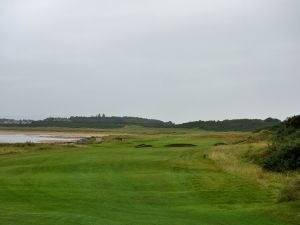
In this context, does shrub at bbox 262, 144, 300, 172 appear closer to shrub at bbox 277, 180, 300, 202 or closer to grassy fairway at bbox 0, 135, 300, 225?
grassy fairway at bbox 0, 135, 300, 225

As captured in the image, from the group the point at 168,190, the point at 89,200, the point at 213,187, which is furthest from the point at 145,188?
the point at 89,200

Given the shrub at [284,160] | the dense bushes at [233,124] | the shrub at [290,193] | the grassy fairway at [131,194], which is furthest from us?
the dense bushes at [233,124]

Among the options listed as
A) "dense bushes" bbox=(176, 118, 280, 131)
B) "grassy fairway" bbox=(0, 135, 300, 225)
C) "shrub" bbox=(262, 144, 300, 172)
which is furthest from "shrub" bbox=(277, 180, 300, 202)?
"dense bushes" bbox=(176, 118, 280, 131)

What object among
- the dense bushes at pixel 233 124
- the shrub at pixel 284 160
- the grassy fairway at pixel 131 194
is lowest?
the grassy fairway at pixel 131 194

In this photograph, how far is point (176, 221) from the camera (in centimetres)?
1805

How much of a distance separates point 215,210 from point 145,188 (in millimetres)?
7460

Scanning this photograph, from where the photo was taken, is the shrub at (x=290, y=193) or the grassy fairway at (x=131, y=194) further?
the shrub at (x=290, y=193)

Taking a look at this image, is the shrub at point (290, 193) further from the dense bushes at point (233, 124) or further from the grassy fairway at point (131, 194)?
the dense bushes at point (233, 124)

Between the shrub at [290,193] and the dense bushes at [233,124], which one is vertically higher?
the dense bushes at [233,124]

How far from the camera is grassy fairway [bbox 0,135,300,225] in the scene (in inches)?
725

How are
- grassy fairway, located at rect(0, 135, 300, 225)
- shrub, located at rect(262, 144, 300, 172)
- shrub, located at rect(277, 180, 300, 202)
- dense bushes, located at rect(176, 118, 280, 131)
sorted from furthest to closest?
dense bushes, located at rect(176, 118, 280, 131)
shrub, located at rect(262, 144, 300, 172)
shrub, located at rect(277, 180, 300, 202)
grassy fairway, located at rect(0, 135, 300, 225)

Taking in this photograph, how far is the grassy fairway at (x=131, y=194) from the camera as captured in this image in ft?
60.4

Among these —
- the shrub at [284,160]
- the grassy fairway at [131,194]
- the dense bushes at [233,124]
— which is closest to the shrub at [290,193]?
the grassy fairway at [131,194]

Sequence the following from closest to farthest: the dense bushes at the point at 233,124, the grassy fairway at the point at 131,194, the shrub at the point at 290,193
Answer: the grassy fairway at the point at 131,194 < the shrub at the point at 290,193 < the dense bushes at the point at 233,124
